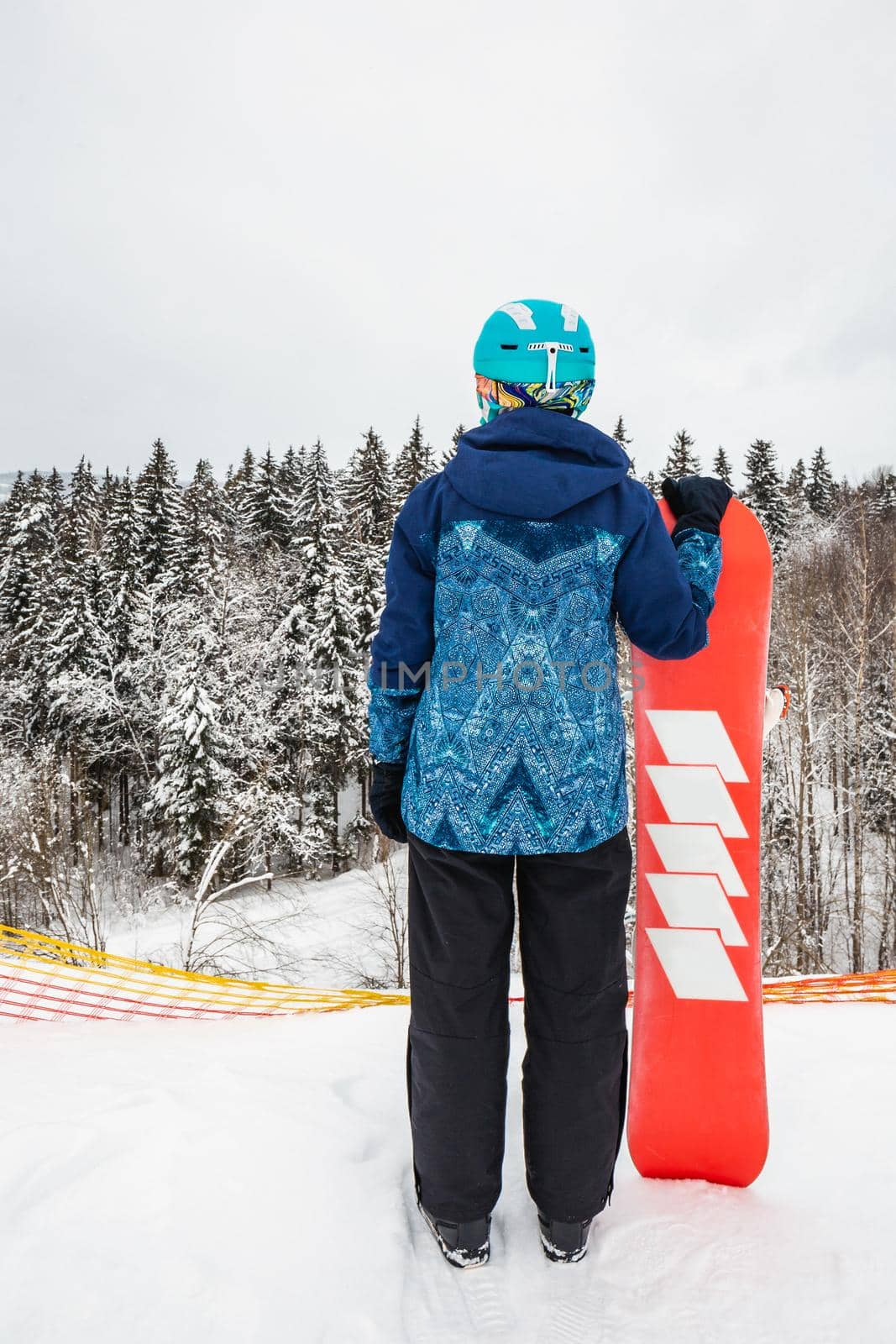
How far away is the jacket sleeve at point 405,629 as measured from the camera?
4.66 feet

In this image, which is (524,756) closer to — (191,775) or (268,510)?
(191,775)

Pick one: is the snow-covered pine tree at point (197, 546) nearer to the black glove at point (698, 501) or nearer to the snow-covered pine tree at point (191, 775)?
the snow-covered pine tree at point (191, 775)

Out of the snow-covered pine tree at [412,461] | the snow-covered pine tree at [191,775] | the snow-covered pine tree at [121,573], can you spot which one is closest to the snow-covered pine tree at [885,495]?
the snow-covered pine tree at [412,461]

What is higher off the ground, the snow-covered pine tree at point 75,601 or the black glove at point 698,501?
the snow-covered pine tree at point 75,601

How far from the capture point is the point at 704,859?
1.83 m

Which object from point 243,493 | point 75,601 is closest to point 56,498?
point 243,493

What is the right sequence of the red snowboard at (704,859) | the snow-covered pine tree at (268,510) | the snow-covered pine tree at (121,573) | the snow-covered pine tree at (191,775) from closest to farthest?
the red snowboard at (704,859)
the snow-covered pine tree at (191,775)
the snow-covered pine tree at (121,573)
the snow-covered pine tree at (268,510)

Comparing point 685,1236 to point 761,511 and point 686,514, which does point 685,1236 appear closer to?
point 686,514

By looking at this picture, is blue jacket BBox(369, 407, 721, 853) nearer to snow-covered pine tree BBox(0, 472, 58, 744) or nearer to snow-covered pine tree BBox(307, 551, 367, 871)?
snow-covered pine tree BBox(307, 551, 367, 871)

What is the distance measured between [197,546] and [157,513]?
4.93m

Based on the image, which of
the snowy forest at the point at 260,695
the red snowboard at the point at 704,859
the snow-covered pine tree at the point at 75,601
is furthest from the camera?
the snow-covered pine tree at the point at 75,601

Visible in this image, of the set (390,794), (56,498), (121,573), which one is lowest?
(390,794)

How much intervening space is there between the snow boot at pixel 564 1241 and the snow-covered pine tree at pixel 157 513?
86.3 feet

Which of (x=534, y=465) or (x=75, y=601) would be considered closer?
(x=534, y=465)
